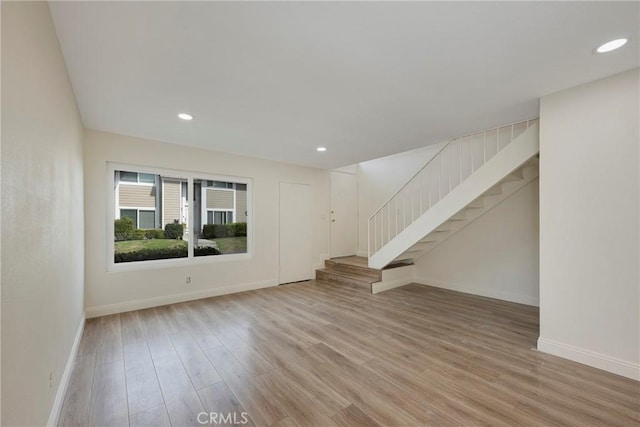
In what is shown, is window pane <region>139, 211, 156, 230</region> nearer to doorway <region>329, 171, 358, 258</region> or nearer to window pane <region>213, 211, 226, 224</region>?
window pane <region>213, 211, 226, 224</region>

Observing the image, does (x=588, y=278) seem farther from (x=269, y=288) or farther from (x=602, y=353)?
(x=269, y=288)

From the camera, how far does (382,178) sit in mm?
6297

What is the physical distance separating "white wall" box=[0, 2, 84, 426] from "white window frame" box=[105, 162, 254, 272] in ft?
5.74

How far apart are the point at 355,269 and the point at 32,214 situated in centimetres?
470

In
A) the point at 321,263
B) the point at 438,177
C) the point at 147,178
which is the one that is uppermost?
the point at 438,177

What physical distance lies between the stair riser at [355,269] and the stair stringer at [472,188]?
21 cm

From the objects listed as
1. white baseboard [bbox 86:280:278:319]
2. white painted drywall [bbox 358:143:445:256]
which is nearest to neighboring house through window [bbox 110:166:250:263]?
white baseboard [bbox 86:280:278:319]

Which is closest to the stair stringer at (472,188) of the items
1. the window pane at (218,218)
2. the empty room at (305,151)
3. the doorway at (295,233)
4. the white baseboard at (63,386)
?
the empty room at (305,151)

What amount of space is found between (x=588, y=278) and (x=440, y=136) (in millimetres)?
2311

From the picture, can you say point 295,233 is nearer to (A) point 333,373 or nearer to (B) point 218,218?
(B) point 218,218

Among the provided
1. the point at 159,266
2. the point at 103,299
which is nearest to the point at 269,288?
the point at 159,266

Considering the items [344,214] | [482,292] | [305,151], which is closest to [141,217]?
[305,151]

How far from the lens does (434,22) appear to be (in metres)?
1.60

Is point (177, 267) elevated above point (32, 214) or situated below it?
below
